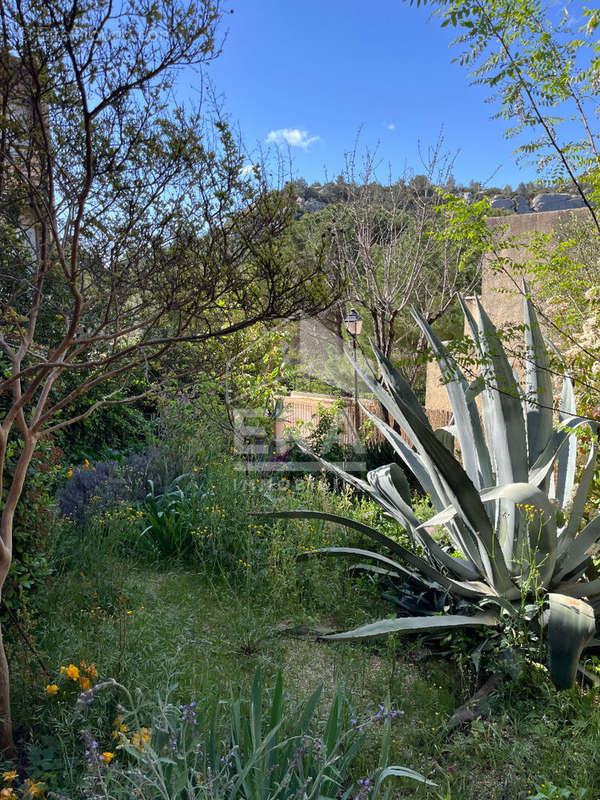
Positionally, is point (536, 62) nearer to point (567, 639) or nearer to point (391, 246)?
point (567, 639)

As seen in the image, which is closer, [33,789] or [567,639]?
[33,789]

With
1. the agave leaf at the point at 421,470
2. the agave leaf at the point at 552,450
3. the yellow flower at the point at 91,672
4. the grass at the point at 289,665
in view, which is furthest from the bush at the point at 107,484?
the agave leaf at the point at 552,450

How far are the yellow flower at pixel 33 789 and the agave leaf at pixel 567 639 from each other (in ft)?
5.78

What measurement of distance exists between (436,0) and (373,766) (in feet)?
9.48

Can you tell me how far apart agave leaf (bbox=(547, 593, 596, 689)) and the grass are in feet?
0.63

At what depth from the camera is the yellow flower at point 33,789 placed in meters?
1.54

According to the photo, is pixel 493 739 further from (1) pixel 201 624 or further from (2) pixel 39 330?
(2) pixel 39 330

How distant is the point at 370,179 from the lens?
9.95 meters

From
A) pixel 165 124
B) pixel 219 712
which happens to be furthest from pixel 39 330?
pixel 219 712

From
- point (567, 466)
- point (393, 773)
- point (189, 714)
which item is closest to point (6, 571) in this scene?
point (189, 714)

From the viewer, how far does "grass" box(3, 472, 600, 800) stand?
198 centimetres

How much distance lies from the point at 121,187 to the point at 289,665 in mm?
2213

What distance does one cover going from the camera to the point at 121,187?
211cm

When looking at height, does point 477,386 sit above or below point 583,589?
above
